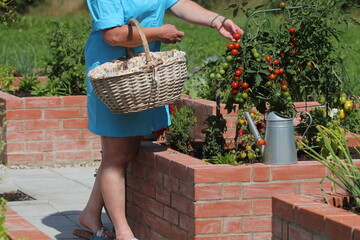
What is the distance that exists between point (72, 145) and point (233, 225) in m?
3.59

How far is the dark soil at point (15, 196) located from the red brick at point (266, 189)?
244 centimetres

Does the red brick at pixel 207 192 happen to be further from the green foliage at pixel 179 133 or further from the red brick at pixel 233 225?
the green foliage at pixel 179 133

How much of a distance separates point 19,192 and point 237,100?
247 centimetres

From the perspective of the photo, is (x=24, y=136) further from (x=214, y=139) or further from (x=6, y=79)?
(x=214, y=139)

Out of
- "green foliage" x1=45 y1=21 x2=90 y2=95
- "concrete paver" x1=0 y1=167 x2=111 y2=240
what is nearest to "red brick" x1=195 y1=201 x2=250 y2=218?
"concrete paver" x1=0 y1=167 x2=111 y2=240

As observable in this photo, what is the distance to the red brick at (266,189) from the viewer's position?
443cm

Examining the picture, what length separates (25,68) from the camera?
905cm

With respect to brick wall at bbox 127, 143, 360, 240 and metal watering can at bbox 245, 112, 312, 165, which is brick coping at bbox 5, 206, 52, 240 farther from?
metal watering can at bbox 245, 112, 312, 165

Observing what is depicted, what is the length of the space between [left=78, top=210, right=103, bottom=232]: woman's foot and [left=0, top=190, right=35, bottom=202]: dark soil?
4.23ft

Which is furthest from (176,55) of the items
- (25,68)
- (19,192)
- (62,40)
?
(25,68)

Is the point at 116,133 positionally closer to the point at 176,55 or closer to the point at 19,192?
the point at 176,55

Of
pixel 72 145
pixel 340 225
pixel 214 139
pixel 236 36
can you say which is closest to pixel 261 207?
pixel 214 139

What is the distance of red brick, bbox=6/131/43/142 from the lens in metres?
7.61

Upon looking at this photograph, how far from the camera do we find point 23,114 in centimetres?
762
